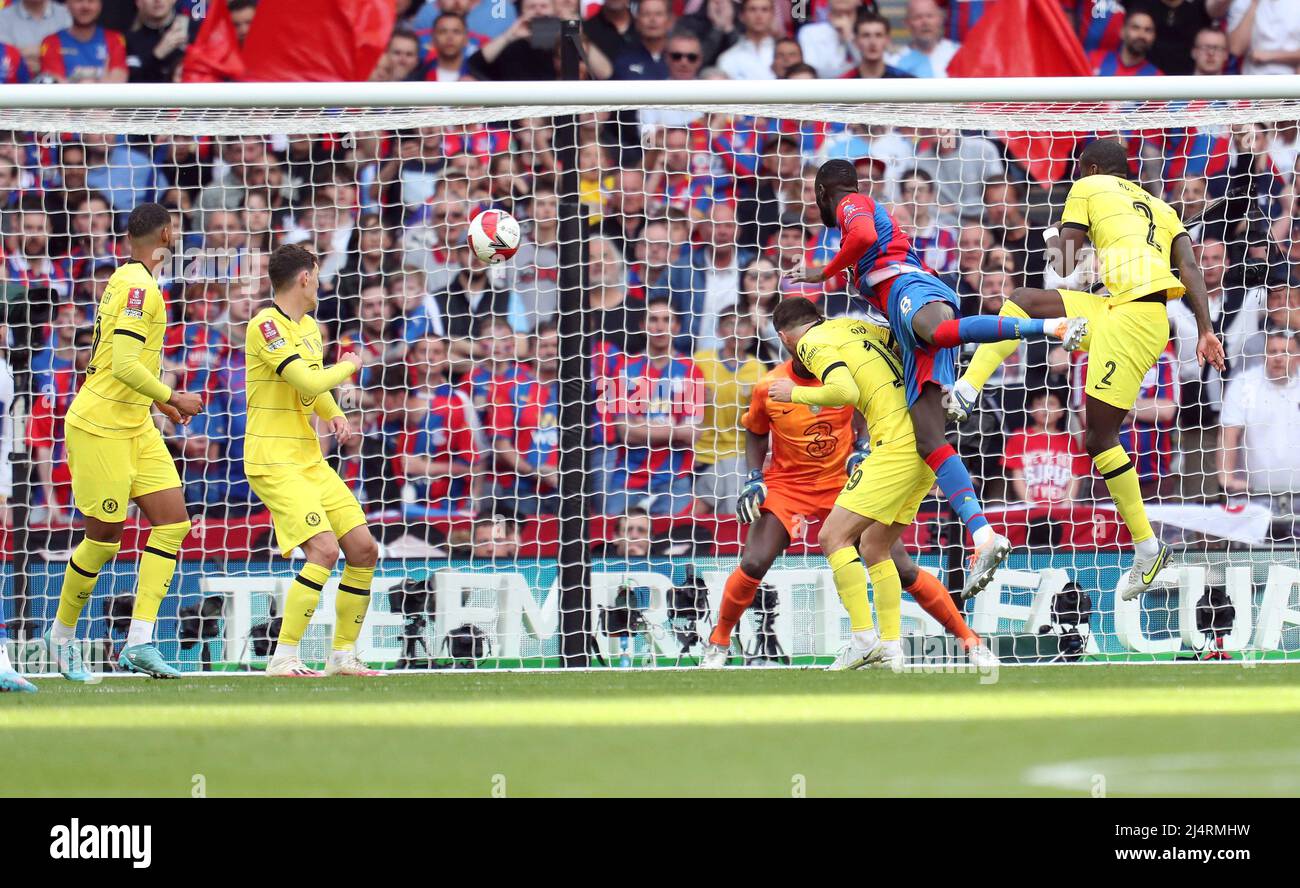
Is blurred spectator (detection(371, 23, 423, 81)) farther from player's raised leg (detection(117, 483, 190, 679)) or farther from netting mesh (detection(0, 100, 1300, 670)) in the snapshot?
player's raised leg (detection(117, 483, 190, 679))

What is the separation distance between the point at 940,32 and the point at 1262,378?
3571 millimetres

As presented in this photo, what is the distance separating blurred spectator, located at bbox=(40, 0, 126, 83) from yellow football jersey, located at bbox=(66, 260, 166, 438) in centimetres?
453

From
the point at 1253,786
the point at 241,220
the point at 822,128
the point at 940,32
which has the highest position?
the point at 940,32

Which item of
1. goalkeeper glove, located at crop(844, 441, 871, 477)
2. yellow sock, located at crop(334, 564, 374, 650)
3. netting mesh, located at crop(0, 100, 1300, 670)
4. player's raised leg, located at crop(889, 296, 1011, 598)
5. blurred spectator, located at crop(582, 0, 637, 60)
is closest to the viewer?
player's raised leg, located at crop(889, 296, 1011, 598)

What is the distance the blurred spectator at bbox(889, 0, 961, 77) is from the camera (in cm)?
1062

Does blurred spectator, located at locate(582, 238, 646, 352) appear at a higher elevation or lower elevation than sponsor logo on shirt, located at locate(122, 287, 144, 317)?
higher

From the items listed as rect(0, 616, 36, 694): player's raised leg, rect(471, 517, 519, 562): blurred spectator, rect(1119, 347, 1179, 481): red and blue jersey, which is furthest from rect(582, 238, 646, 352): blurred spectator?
rect(0, 616, 36, 694): player's raised leg

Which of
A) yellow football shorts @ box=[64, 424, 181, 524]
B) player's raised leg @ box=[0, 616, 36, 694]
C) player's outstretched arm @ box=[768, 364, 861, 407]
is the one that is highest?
player's outstretched arm @ box=[768, 364, 861, 407]

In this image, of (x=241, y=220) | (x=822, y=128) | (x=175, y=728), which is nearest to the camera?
(x=175, y=728)

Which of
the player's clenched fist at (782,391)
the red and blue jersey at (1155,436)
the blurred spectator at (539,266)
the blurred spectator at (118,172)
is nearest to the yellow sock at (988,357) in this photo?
the player's clenched fist at (782,391)

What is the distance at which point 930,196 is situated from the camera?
9625 mm

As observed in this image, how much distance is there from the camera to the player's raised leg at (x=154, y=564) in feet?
22.5

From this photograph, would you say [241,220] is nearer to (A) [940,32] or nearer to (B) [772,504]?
(B) [772,504]

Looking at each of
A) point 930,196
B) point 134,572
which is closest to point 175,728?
point 134,572
